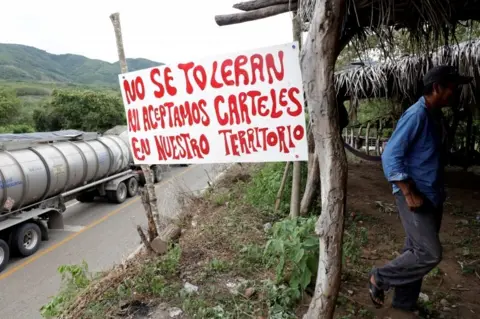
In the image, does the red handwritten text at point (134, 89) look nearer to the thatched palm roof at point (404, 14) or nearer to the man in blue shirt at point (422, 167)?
the thatched palm roof at point (404, 14)

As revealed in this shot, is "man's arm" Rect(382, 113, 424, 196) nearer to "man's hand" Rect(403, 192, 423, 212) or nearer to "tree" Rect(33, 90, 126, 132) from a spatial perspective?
"man's hand" Rect(403, 192, 423, 212)

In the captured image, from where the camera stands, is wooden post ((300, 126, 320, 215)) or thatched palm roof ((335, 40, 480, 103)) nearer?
wooden post ((300, 126, 320, 215))

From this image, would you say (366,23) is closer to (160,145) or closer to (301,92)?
(301,92)

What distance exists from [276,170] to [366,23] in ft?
11.3

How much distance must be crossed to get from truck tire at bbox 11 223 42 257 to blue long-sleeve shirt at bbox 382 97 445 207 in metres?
7.26

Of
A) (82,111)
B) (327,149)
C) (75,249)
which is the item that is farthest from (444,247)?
(82,111)

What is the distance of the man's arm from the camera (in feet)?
6.87

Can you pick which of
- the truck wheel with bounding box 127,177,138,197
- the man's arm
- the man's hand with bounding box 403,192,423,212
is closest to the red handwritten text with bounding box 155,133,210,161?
the man's arm

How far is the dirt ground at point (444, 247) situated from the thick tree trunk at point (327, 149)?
0.63 metres

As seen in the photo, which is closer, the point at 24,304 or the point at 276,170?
the point at 24,304

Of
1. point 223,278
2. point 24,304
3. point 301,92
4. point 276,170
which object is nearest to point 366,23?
point 301,92

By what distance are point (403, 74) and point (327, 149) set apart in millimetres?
4973

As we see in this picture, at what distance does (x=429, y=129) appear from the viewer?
2.14 m

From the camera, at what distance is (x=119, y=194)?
10641 millimetres
